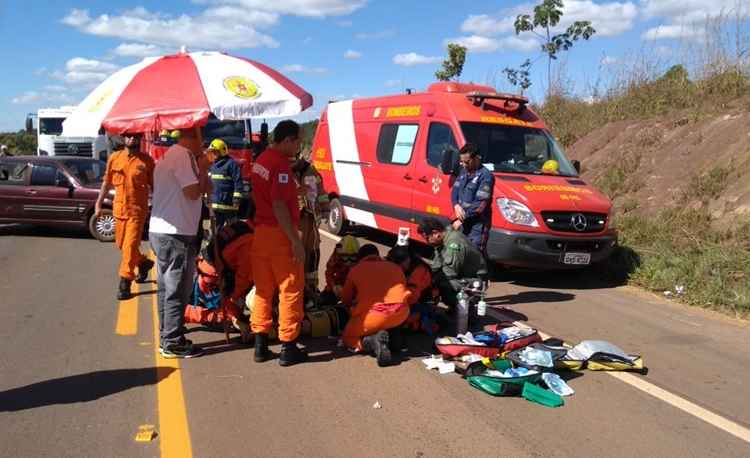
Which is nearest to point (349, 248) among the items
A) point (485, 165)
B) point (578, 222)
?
point (485, 165)

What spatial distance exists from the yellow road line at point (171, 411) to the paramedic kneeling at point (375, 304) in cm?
143

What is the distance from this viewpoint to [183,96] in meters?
4.59

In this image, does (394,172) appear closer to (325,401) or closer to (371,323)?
(371,323)

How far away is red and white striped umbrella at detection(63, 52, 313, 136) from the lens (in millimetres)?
4473

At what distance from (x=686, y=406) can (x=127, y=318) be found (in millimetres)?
4850

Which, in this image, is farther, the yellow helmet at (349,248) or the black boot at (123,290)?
the black boot at (123,290)

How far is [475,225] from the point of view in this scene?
667 cm

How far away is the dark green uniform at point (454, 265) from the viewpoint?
595 centimetres

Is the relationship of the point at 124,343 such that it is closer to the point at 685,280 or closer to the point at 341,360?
the point at 341,360

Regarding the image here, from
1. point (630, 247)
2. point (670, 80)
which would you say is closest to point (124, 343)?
point (630, 247)

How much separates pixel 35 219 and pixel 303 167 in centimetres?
771

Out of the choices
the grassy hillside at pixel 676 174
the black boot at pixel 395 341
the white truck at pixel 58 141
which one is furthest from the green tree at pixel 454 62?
the black boot at pixel 395 341

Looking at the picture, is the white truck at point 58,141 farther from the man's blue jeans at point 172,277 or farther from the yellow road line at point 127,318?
the man's blue jeans at point 172,277

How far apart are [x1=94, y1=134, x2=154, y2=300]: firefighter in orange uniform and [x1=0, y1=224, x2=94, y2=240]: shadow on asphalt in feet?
17.4
